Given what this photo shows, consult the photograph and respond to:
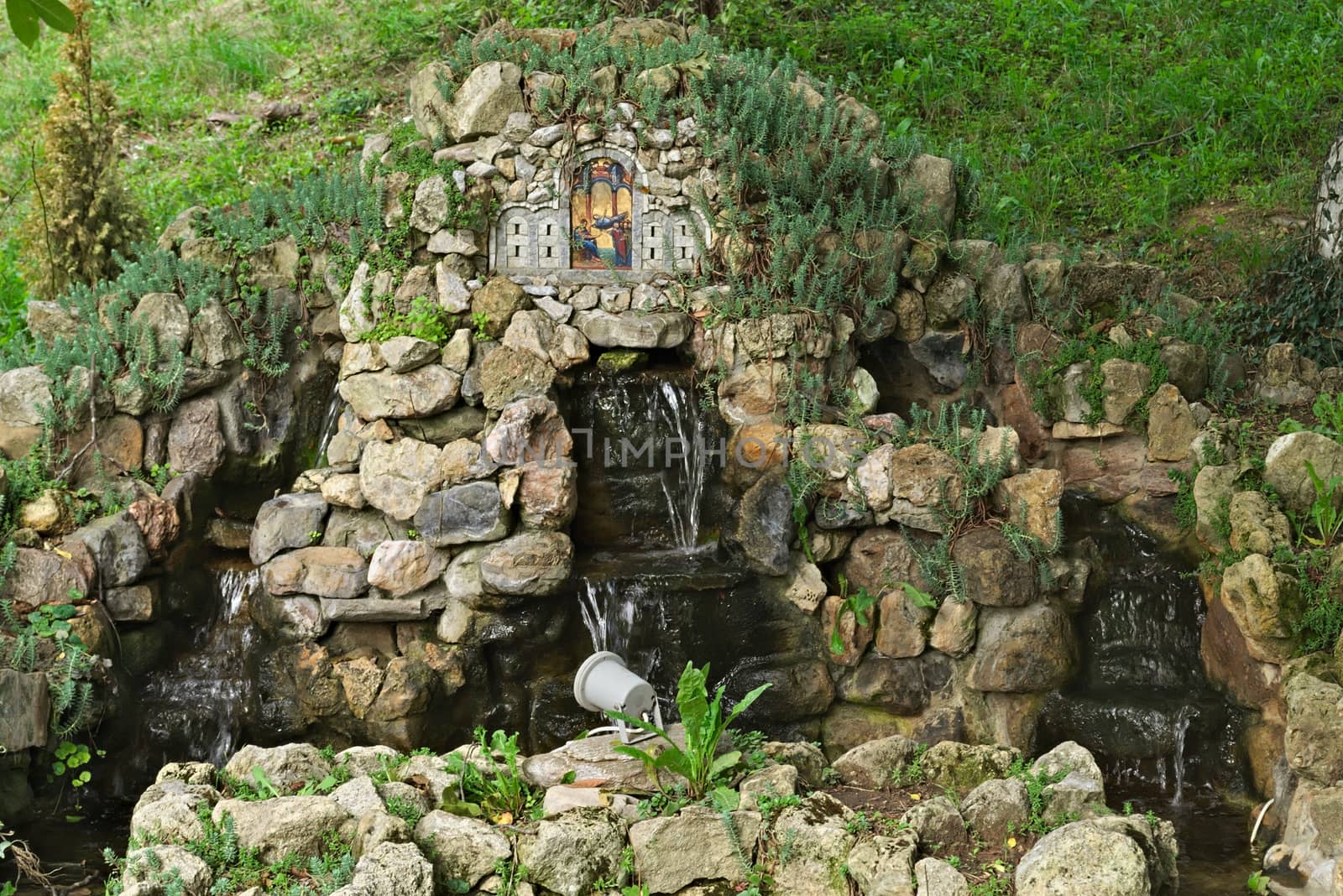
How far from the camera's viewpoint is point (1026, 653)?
767 cm

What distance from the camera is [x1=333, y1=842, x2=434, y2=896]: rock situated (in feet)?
16.6

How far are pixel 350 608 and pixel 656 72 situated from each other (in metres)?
4.07

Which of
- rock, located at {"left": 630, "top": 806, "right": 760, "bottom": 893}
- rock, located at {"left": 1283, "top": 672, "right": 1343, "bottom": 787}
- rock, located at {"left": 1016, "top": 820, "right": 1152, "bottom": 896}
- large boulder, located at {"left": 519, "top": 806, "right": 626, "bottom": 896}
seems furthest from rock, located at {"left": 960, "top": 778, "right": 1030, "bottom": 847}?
rock, located at {"left": 1283, "top": 672, "right": 1343, "bottom": 787}

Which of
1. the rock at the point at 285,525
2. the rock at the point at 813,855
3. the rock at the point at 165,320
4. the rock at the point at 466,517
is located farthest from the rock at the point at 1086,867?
the rock at the point at 165,320

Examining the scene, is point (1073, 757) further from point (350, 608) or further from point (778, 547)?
point (350, 608)

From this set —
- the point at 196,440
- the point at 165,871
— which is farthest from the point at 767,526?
the point at 165,871

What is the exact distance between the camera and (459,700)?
26.0ft

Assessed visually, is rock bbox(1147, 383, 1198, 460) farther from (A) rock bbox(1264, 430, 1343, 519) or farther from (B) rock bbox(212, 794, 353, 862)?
(B) rock bbox(212, 794, 353, 862)

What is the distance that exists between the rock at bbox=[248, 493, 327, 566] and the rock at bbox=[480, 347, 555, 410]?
1.29m

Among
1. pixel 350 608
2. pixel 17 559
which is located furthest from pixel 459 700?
pixel 17 559

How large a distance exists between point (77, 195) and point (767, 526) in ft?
17.8

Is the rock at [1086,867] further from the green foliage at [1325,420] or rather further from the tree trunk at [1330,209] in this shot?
the tree trunk at [1330,209]

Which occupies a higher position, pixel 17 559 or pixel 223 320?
pixel 223 320

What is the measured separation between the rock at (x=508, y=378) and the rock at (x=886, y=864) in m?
3.89
